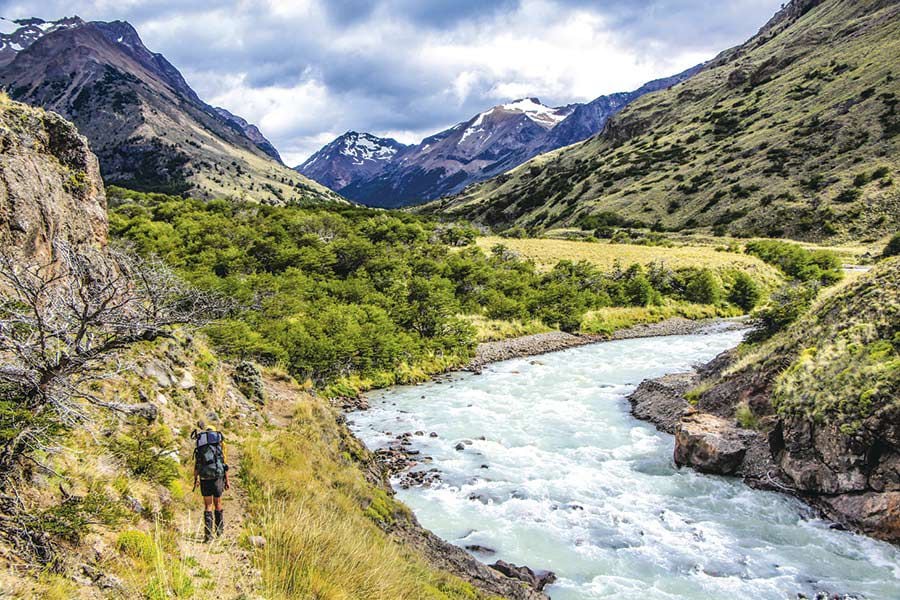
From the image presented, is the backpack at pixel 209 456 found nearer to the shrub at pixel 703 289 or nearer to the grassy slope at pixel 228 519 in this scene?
the grassy slope at pixel 228 519

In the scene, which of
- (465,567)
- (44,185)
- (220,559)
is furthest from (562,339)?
(220,559)

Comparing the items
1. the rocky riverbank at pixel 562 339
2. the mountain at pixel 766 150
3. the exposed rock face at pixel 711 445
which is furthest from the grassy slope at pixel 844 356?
the mountain at pixel 766 150

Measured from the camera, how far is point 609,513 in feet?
43.2

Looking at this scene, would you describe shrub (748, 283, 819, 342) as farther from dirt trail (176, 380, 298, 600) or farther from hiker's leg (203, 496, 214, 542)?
hiker's leg (203, 496, 214, 542)

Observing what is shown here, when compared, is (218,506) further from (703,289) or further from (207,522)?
(703,289)

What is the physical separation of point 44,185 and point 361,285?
23.9 meters

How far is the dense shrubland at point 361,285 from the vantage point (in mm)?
26500

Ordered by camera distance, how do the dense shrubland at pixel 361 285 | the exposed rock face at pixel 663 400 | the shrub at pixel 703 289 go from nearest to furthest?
the exposed rock face at pixel 663 400 → the dense shrubland at pixel 361 285 → the shrub at pixel 703 289

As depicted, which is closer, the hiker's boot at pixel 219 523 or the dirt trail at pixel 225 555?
the dirt trail at pixel 225 555

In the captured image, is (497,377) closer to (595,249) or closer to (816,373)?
(816,373)

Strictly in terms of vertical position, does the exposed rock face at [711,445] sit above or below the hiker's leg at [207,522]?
below

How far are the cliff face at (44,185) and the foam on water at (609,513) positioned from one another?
38.0 ft

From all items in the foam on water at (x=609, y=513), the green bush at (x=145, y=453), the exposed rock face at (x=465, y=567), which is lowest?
the foam on water at (x=609, y=513)

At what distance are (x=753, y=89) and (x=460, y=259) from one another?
356 ft
